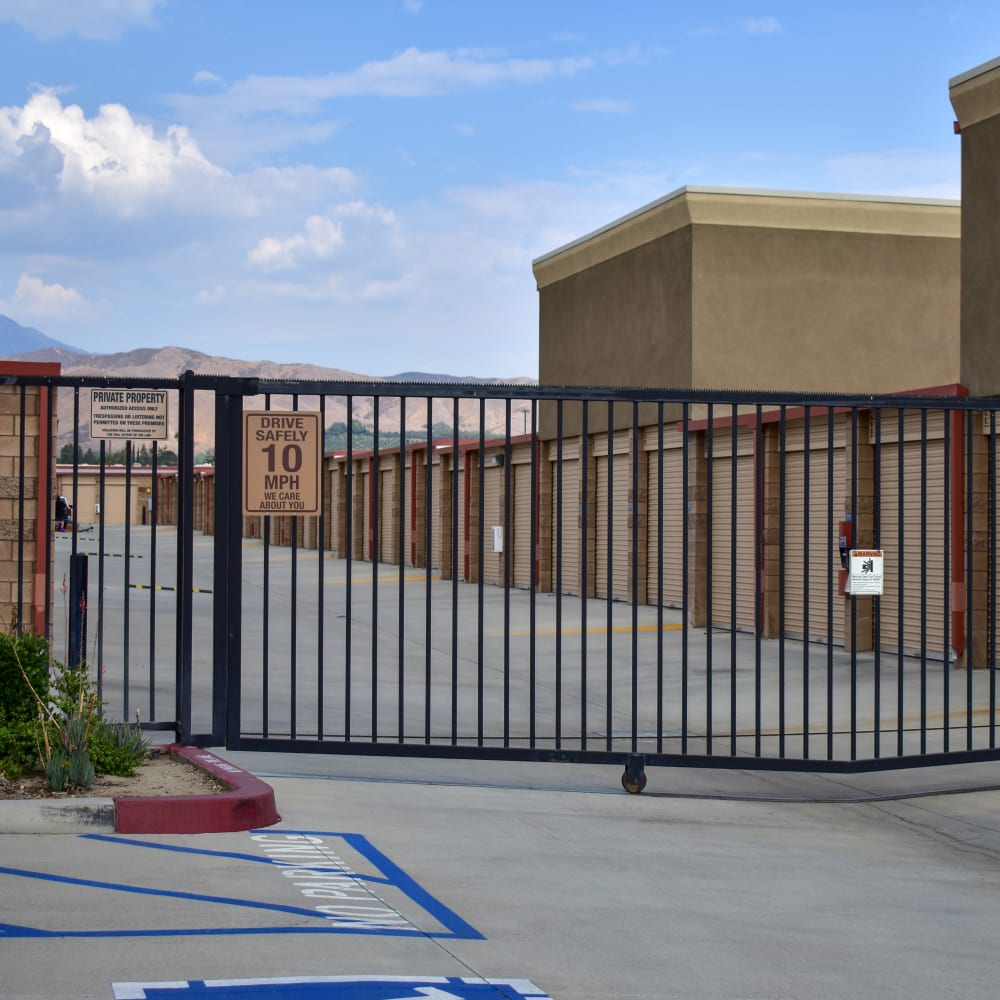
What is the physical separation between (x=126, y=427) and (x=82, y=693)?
1.68 meters

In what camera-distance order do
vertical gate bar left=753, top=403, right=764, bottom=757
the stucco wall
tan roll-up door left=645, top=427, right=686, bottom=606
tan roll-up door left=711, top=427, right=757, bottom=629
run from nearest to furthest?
1. vertical gate bar left=753, top=403, right=764, bottom=757
2. tan roll-up door left=711, top=427, right=757, bottom=629
3. tan roll-up door left=645, top=427, right=686, bottom=606
4. the stucco wall

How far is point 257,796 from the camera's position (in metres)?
7.59

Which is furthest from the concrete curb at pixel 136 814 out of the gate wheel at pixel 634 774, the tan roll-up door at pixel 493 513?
the tan roll-up door at pixel 493 513

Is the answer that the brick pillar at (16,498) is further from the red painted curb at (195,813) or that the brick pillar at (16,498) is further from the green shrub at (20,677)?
the red painted curb at (195,813)

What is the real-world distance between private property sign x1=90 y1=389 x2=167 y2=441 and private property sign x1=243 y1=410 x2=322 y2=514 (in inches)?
21.2

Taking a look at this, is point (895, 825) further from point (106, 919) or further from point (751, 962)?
point (106, 919)

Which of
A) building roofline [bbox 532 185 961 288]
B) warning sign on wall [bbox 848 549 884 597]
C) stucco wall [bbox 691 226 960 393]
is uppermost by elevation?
building roofline [bbox 532 185 961 288]

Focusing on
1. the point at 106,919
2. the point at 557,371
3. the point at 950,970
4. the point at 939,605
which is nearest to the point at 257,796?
the point at 106,919

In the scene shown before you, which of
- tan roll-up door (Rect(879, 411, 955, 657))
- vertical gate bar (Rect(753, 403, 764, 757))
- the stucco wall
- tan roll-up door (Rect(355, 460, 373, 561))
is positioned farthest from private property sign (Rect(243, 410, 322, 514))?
tan roll-up door (Rect(355, 460, 373, 561))

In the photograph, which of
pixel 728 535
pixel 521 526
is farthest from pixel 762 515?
pixel 521 526

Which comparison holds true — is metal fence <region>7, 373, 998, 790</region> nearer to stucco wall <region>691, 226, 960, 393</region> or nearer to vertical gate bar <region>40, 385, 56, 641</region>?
vertical gate bar <region>40, 385, 56, 641</region>

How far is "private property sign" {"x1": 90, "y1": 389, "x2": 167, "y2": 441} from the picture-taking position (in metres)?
8.90

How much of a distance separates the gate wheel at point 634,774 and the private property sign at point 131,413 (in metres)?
3.81

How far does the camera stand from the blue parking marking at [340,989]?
4.75 meters
